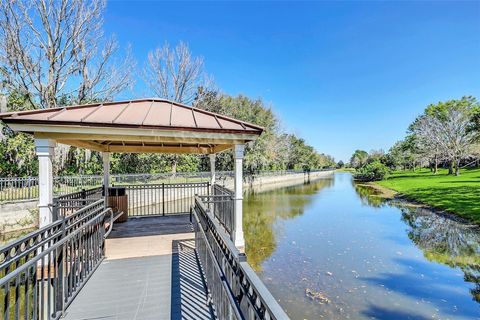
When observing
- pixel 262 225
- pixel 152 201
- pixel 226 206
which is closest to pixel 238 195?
pixel 226 206

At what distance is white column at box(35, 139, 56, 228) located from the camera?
4328mm

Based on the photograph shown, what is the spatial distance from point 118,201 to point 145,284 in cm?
433

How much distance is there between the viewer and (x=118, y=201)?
7320 mm

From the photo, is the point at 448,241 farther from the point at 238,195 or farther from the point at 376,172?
the point at 376,172

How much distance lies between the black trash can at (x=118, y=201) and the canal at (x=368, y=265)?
4087 mm

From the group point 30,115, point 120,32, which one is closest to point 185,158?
point 120,32

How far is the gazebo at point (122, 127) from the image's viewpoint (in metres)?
4.27

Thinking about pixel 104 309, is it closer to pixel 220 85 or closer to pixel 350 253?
pixel 350 253

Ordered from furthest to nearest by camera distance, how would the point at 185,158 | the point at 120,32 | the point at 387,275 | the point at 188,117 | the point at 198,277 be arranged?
the point at 185,158
the point at 120,32
the point at 387,275
the point at 188,117
the point at 198,277

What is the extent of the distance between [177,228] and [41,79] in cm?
1304

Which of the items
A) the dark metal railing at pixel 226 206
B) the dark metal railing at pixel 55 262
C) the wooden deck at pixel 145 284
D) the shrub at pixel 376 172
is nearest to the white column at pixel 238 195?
the dark metal railing at pixel 226 206

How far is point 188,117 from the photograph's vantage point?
210 inches

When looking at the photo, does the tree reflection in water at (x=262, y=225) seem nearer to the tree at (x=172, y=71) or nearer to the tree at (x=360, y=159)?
the tree at (x=172, y=71)

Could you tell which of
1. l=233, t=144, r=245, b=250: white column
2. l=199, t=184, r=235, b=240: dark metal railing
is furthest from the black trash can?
l=233, t=144, r=245, b=250: white column
